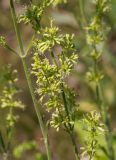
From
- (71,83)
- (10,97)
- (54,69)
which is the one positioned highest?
(54,69)

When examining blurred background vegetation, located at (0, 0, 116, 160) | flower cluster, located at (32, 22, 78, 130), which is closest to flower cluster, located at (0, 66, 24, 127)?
flower cluster, located at (32, 22, 78, 130)

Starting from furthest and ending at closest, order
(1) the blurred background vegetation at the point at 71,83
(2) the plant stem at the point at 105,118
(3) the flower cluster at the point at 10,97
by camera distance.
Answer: (1) the blurred background vegetation at the point at 71,83, (2) the plant stem at the point at 105,118, (3) the flower cluster at the point at 10,97

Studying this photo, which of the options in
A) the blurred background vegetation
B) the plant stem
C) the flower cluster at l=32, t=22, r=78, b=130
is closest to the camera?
the flower cluster at l=32, t=22, r=78, b=130

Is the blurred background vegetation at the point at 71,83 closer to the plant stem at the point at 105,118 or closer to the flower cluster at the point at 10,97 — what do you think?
the plant stem at the point at 105,118

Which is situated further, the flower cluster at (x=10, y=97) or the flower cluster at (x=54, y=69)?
the flower cluster at (x=10, y=97)

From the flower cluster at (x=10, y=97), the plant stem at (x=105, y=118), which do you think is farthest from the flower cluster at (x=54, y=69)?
the plant stem at (x=105, y=118)

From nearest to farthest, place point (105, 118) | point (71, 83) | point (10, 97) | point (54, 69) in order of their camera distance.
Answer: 1. point (54, 69)
2. point (10, 97)
3. point (105, 118)
4. point (71, 83)

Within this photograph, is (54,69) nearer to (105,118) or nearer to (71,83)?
(105,118)

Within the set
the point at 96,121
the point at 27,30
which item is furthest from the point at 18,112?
the point at 96,121

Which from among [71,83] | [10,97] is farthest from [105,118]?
[71,83]

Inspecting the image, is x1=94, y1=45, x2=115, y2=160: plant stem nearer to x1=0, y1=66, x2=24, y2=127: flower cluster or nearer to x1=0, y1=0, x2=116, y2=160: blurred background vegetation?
x1=0, y1=66, x2=24, y2=127: flower cluster

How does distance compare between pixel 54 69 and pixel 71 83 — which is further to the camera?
pixel 71 83
